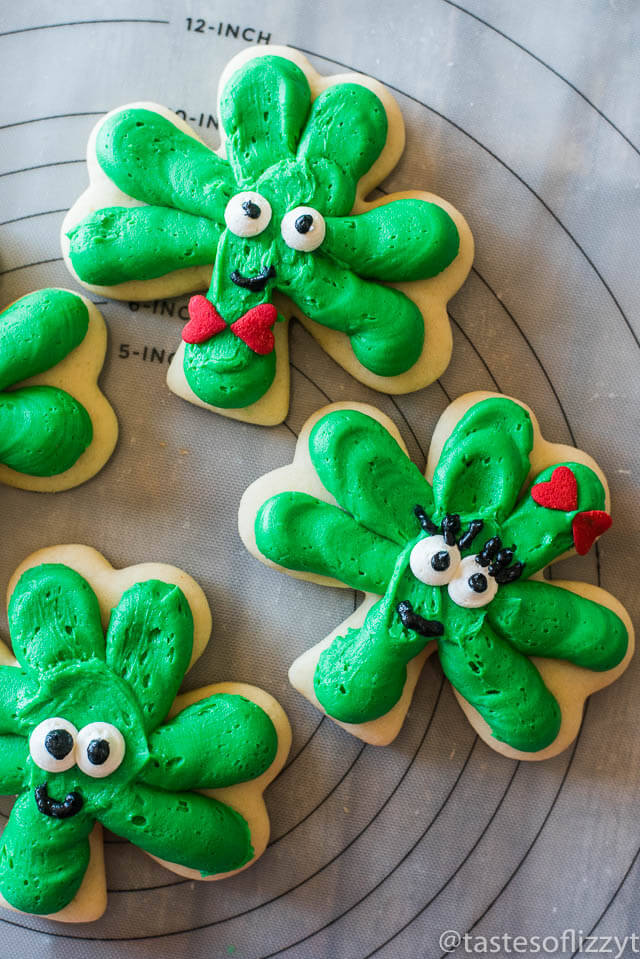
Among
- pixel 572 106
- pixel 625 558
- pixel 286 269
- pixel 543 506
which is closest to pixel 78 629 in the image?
pixel 286 269

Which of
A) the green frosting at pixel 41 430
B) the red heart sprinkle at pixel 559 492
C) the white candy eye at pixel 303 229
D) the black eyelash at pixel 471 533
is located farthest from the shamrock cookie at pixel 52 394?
the red heart sprinkle at pixel 559 492

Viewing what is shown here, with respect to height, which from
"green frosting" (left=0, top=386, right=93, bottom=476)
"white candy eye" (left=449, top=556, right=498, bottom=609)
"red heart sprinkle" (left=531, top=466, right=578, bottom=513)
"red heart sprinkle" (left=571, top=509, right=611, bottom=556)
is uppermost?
"red heart sprinkle" (left=531, top=466, right=578, bottom=513)

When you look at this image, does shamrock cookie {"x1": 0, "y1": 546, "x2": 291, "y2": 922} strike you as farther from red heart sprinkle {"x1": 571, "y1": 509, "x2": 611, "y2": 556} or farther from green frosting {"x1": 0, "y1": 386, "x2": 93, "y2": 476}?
red heart sprinkle {"x1": 571, "y1": 509, "x2": 611, "y2": 556}

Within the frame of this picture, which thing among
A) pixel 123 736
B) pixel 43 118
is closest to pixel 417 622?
pixel 123 736

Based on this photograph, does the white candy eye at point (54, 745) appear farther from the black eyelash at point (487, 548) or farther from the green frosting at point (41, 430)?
the black eyelash at point (487, 548)

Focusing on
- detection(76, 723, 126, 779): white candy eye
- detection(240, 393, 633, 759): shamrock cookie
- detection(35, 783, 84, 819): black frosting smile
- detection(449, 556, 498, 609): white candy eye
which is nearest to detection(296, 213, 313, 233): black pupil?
detection(240, 393, 633, 759): shamrock cookie

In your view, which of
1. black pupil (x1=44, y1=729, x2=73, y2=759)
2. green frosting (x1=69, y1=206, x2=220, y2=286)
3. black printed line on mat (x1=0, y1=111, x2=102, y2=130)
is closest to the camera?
black pupil (x1=44, y1=729, x2=73, y2=759)

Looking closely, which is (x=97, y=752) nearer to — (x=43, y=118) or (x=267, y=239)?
(x=267, y=239)
